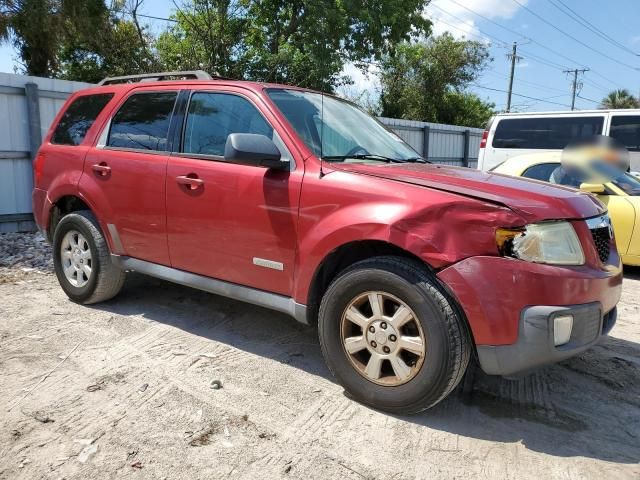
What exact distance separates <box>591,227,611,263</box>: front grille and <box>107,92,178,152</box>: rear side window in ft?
9.69

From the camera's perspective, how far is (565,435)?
2.89 m

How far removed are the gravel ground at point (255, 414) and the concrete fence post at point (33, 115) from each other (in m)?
4.52

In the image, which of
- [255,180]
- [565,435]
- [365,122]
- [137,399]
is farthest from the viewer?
[365,122]

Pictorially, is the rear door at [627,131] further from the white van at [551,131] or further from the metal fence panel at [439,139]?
the metal fence panel at [439,139]

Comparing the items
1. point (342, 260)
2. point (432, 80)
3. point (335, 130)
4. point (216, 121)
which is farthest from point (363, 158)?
point (432, 80)

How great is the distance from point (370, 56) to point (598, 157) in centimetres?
1644

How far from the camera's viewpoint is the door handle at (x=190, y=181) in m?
3.74

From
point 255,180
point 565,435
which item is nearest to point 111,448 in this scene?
point 255,180

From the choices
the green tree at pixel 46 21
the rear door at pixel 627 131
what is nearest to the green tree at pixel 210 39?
the green tree at pixel 46 21

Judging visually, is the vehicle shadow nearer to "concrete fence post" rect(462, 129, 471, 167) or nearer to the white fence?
the white fence

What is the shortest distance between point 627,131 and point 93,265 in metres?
9.18

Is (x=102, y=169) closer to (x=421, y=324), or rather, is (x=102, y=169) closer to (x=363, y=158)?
(x=363, y=158)

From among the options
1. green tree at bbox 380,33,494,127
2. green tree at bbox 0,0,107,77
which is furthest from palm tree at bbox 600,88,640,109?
green tree at bbox 0,0,107,77

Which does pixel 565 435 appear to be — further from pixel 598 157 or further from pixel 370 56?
pixel 370 56
